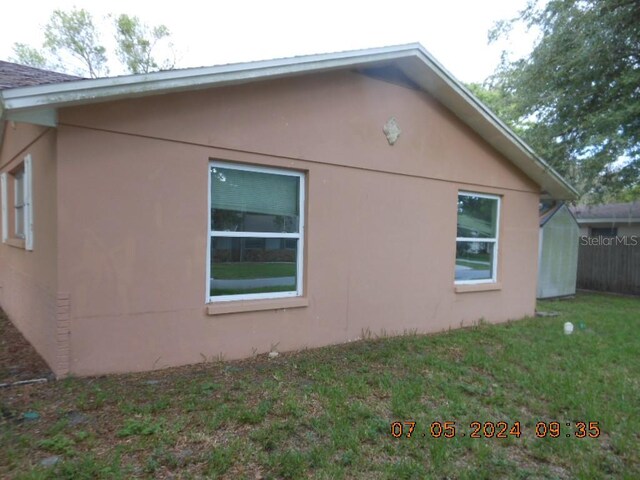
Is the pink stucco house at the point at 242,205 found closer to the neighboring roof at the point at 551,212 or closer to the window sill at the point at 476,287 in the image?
the window sill at the point at 476,287

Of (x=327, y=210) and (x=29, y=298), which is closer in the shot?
(x=29, y=298)

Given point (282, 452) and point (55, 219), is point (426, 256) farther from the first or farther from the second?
point (55, 219)

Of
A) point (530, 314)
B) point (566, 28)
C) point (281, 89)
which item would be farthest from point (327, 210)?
point (566, 28)

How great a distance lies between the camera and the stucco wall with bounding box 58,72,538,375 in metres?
4.11

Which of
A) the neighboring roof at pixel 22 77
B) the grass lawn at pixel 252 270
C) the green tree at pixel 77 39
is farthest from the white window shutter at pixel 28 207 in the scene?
the green tree at pixel 77 39

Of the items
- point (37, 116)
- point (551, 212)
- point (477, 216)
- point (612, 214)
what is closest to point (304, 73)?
point (37, 116)

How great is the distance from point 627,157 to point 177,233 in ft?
39.8

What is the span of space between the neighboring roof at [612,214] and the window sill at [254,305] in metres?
14.9

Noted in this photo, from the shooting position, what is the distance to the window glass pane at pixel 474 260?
7.43 metres

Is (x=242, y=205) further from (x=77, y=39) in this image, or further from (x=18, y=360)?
(x=77, y=39)

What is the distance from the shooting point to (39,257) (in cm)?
455

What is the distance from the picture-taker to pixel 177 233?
14.9 feet

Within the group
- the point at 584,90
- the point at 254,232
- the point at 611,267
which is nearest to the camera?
the point at 254,232

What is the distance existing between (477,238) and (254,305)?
4711 mm
